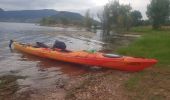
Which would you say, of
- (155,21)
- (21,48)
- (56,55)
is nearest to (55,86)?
(56,55)

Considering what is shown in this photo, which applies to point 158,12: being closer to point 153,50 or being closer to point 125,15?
point 125,15

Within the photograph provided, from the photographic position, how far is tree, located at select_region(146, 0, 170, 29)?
7038cm

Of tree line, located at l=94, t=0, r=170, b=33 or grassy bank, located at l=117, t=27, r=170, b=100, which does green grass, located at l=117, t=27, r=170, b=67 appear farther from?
tree line, located at l=94, t=0, r=170, b=33

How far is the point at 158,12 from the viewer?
7081 centimetres

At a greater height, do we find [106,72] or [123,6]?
[123,6]

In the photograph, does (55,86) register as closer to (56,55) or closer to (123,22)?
(56,55)

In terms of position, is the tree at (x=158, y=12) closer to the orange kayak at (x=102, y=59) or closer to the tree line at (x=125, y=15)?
the tree line at (x=125, y=15)

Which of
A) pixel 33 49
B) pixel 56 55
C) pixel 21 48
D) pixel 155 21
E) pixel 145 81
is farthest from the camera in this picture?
pixel 155 21

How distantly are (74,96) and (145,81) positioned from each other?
3.84m

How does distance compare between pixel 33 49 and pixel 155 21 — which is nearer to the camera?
pixel 33 49

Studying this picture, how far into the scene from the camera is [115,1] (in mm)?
77625

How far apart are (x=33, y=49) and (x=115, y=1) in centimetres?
5613

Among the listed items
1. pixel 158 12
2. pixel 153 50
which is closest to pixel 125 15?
pixel 158 12

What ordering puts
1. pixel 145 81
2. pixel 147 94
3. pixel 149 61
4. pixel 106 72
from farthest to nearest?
pixel 106 72 < pixel 149 61 < pixel 145 81 < pixel 147 94
